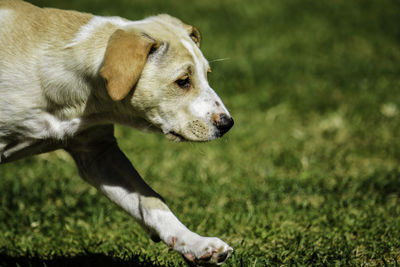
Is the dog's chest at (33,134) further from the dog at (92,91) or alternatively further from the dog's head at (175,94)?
the dog's head at (175,94)

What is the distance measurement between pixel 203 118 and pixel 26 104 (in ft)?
3.58

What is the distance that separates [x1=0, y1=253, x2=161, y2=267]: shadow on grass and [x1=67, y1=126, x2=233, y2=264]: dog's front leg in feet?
1.00

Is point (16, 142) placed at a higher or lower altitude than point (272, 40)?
higher

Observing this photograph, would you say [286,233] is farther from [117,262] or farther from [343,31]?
[343,31]

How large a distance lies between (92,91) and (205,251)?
4.07 ft

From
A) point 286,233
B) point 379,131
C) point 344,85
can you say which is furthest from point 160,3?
point 286,233

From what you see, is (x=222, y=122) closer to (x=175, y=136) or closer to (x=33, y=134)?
(x=175, y=136)

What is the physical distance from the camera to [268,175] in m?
5.21

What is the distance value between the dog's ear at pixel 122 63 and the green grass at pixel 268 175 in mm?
1224

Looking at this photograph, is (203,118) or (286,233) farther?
(286,233)

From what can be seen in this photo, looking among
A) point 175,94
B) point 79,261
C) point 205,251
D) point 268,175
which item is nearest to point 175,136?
point 175,94

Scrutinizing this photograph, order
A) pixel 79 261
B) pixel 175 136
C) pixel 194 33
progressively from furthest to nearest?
pixel 194 33
pixel 79 261
pixel 175 136

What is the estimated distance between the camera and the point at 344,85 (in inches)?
290

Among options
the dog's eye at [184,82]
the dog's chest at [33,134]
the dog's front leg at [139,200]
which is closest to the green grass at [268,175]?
the dog's front leg at [139,200]
